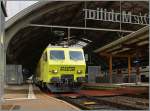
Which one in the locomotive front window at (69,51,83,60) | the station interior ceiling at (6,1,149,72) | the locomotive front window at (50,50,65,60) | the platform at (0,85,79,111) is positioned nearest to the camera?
the platform at (0,85,79,111)

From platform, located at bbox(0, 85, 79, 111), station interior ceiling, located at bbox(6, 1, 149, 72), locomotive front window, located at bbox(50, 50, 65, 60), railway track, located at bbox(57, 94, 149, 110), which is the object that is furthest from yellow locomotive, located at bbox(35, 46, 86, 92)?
railway track, located at bbox(57, 94, 149, 110)

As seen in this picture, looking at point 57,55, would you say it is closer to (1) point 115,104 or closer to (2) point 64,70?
(2) point 64,70

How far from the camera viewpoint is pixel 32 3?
108 feet

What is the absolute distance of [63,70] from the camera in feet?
85.7

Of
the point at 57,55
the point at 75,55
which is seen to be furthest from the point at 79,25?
the point at 57,55

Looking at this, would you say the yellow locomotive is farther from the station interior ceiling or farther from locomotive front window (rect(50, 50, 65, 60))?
the station interior ceiling

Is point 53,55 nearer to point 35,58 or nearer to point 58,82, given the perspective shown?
point 58,82

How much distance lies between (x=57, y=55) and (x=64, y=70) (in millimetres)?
1349

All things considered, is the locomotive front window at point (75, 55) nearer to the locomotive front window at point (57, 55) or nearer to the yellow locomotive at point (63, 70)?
the yellow locomotive at point (63, 70)

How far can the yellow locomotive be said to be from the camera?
2581 cm

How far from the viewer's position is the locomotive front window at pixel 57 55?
86.9 ft

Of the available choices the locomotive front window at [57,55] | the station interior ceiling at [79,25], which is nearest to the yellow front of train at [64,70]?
the locomotive front window at [57,55]

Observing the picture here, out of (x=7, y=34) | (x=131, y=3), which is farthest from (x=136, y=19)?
(x=7, y=34)

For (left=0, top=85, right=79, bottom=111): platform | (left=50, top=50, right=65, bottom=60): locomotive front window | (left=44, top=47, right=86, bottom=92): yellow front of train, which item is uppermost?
(left=50, top=50, right=65, bottom=60): locomotive front window
